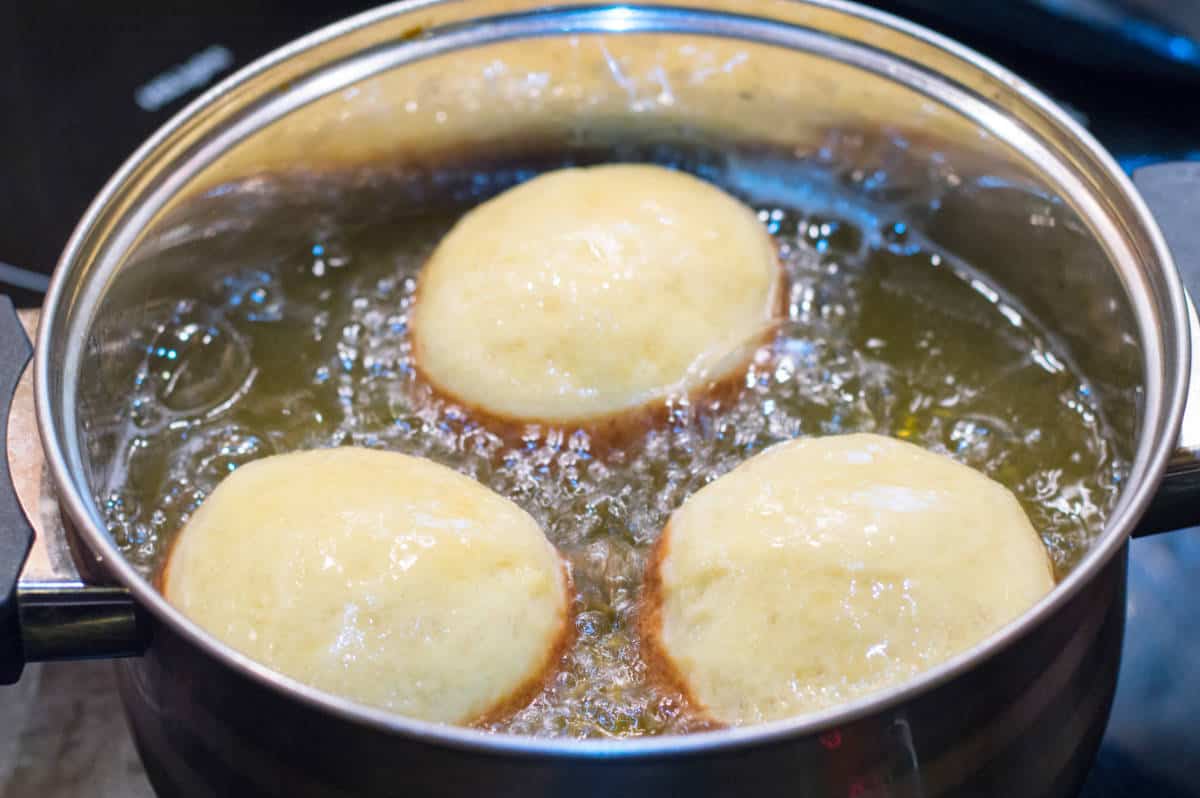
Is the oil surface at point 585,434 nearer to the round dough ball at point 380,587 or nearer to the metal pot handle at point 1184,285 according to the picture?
the round dough ball at point 380,587

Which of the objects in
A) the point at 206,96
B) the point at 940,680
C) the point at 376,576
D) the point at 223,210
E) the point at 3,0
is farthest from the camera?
the point at 3,0

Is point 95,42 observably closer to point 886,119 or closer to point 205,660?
point 886,119

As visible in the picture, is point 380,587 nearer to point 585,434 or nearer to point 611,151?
point 585,434

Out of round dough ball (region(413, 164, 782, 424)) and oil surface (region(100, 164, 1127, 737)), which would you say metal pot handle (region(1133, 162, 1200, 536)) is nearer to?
oil surface (region(100, 164, 1127, 737))

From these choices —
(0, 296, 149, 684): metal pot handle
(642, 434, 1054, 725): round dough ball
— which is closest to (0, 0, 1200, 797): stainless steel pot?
(0, 296, 149, 684): metal pot handle

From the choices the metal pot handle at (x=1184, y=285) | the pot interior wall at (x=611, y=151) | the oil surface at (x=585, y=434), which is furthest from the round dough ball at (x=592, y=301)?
the metal pot handle at (x=1184, y=285)

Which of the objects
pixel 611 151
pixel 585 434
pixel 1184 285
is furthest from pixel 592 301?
pixel 1184 285

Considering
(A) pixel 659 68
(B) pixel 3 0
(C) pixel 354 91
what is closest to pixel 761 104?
(A) pixel 659 68
